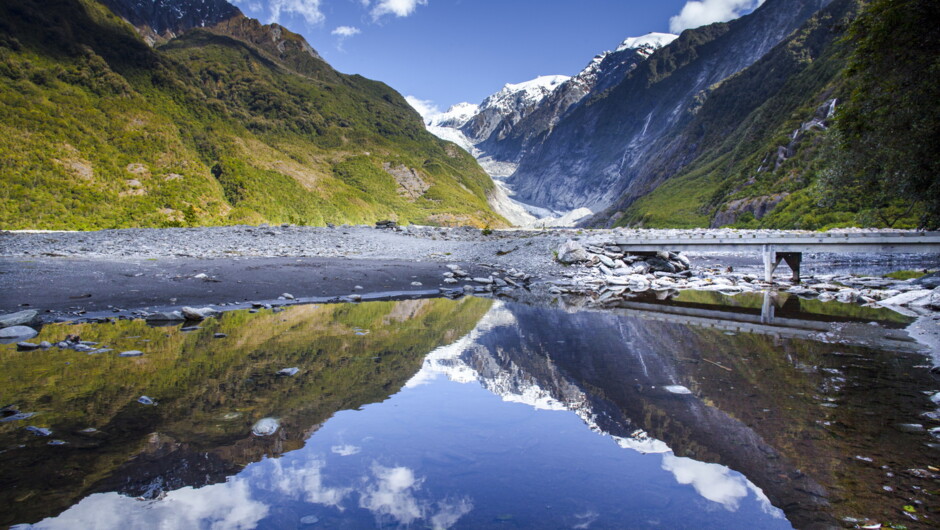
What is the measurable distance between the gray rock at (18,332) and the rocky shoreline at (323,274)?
1836 millimetres

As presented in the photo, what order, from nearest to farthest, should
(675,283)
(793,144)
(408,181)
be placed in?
(675,283)
(793,144)
(408,181)

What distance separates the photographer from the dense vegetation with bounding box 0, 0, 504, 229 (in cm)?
5744

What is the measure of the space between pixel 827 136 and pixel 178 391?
30186mm

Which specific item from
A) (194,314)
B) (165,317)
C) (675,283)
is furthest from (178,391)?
(675,283)

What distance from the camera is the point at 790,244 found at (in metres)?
25.4

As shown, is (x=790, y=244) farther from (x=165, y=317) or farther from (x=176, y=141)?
(x=176, y=141)

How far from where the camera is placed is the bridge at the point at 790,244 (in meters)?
21.9

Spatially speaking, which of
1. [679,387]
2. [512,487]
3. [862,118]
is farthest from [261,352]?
[862,118]

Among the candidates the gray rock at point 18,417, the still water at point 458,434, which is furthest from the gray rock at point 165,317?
the gray rock at point 18,417

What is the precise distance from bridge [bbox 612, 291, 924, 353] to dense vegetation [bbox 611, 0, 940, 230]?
6.39 meters

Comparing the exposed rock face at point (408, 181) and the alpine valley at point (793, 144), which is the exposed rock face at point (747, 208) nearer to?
the alpine valley at point (793, 144)

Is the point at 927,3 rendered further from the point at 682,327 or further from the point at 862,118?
the point at 682,327

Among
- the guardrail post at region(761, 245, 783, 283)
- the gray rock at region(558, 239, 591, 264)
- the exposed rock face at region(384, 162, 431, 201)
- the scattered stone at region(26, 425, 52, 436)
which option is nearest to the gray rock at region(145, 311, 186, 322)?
the scattered stone at region(26, 425, 52, 436)

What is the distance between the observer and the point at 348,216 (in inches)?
3900
